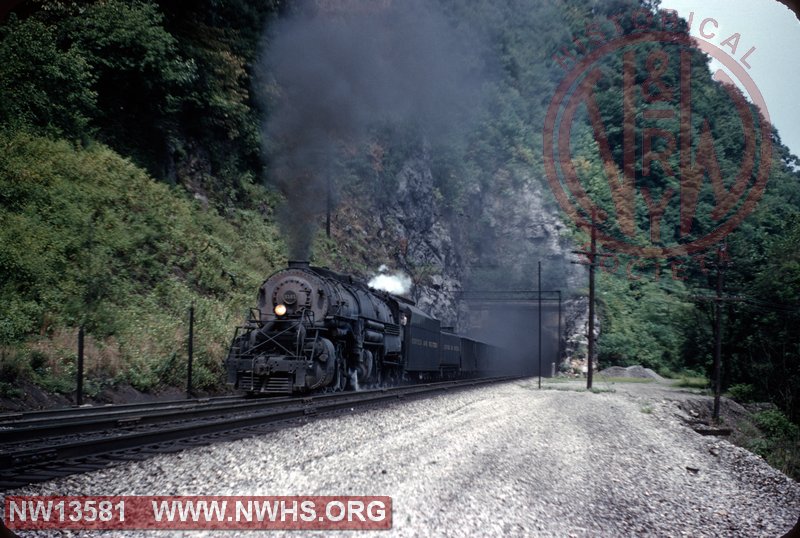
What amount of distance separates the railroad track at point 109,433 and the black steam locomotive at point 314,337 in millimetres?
1106

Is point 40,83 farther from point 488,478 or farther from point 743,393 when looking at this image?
point 743,393

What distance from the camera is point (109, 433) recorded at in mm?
8969

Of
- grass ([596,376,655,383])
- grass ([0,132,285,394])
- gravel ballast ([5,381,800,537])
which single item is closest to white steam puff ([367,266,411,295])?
grass ([0,132,285,394])

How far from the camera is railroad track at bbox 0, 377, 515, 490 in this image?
6539mm

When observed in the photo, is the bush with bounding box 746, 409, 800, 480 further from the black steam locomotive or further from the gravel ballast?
the black steam locomotive

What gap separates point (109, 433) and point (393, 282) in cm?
2766

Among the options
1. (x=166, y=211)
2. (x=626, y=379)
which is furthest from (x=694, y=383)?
(x=166, y=211)

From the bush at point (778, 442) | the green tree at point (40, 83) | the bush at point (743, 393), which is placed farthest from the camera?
the bush at point (743, 393)

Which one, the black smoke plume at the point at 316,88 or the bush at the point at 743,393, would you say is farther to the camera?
the bush at the point at 743,393

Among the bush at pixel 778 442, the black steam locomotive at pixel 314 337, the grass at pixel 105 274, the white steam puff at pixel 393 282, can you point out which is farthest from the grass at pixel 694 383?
the grass at pixel 105 274

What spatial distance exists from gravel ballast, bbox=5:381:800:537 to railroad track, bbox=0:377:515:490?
33 cm

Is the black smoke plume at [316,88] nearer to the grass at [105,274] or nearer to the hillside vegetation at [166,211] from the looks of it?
the hillside vegetation at [166,211]

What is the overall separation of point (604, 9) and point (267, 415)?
319 feet

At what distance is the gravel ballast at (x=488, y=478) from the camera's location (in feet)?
20.0
